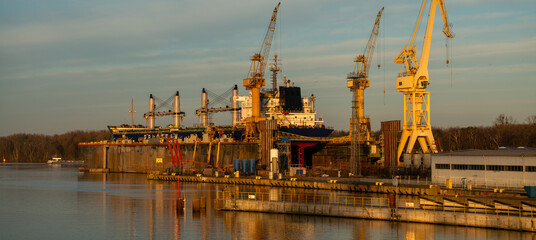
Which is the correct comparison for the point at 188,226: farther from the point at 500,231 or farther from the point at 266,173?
the point at 266,173

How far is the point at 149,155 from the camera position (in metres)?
118

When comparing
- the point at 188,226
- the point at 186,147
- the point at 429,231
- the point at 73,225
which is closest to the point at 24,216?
the point at 73,225

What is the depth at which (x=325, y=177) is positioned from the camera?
79.6m

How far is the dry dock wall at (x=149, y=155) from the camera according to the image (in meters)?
103

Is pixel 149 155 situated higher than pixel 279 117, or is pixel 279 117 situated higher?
pixel 279 117

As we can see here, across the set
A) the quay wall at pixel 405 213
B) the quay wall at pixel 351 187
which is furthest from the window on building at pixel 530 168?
the quay wall at pixel 405 213

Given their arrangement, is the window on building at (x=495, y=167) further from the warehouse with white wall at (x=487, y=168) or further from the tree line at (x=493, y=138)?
the tree line at (x=493, y=138)

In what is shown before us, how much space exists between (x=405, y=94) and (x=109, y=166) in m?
67.5

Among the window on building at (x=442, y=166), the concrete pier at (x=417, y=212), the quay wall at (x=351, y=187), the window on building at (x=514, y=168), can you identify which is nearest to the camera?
the concrete pier at (x=417, y=212)

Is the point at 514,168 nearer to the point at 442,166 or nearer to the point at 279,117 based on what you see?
the point at 442,166

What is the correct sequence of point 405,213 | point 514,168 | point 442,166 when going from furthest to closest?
point 442,166
point 514,168
point 405,213

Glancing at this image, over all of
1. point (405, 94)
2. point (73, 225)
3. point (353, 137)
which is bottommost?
point (73, 225)

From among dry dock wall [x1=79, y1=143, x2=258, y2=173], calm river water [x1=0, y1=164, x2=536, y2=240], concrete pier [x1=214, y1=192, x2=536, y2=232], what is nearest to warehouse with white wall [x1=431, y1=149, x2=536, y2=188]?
concrete pier [x1=214, y1=192, x2=536, y2=232]

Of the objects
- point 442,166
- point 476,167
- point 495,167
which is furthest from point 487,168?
point 442,166
